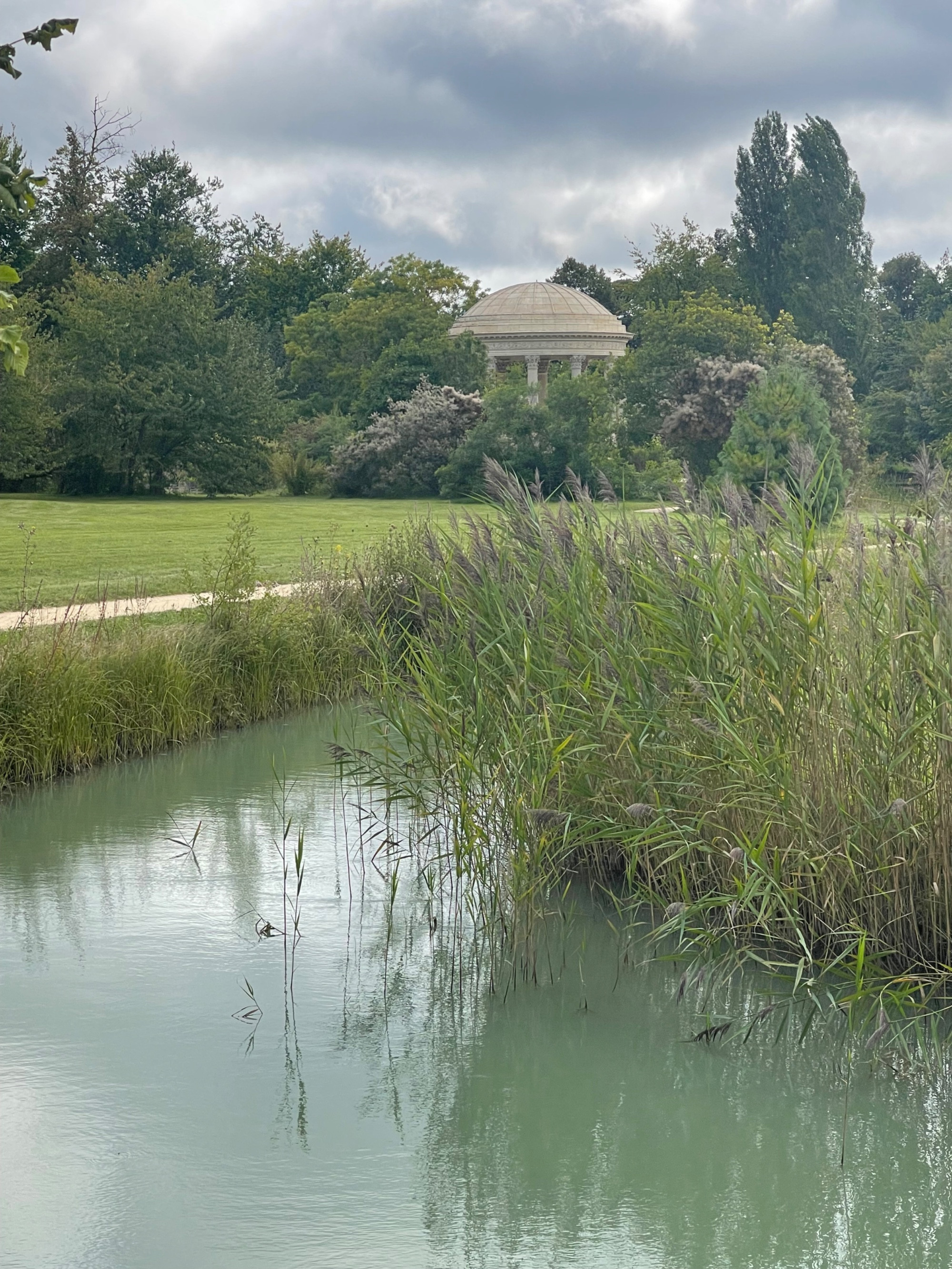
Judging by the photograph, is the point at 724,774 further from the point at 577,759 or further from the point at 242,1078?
the point at 242,1078

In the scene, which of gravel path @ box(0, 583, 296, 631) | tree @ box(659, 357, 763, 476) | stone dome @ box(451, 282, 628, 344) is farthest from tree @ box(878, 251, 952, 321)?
gravel path @ box(0, 583, 296, 631)

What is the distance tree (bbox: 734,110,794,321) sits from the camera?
49.6m

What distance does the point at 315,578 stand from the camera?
11320 mm

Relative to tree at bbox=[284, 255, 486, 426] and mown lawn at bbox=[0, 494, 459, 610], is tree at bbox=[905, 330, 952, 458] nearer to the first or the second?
tree at bbox=[284, 255, 486, 426]

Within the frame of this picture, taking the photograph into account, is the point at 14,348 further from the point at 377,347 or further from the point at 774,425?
the point at 377,347

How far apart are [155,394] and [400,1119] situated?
1035 inches

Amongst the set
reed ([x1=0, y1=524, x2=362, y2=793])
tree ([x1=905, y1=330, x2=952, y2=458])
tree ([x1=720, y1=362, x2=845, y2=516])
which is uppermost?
tree ([x1=905, y1=330, x2=952, y2=458])

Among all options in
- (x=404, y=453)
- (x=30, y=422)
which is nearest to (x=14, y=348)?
(x=30, y=422)

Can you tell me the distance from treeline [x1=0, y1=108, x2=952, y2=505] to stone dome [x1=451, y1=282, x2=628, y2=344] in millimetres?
1470

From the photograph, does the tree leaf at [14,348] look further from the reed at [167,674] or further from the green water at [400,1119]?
the reed at [167,674]

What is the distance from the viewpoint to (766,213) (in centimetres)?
5022

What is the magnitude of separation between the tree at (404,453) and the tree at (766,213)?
899 inches

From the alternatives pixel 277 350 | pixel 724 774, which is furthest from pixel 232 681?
pixel 277 350

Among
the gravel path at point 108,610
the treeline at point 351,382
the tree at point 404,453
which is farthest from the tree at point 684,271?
the gravel path at point 108,610
